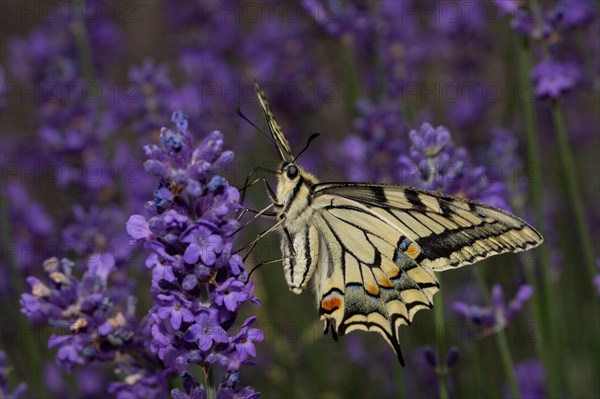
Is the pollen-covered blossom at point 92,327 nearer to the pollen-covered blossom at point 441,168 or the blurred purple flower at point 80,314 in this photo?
the blurred purple flower at point 80,314

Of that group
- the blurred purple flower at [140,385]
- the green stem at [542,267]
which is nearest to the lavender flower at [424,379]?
the green stem at [542,267]

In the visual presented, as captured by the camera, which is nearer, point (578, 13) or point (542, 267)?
point (542, 267)

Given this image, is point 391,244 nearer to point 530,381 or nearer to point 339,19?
point 530,381

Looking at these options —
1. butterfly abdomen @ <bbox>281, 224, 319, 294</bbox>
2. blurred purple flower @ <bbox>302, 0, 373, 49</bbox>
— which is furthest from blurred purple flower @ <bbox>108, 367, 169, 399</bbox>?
blurred purple flower @ <bbox>302, 0, 373, 49</bbox>

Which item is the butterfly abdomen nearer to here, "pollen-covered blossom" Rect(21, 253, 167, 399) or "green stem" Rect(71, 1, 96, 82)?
"pollen-covered blossom" Rect(21, 253, 167, 399)

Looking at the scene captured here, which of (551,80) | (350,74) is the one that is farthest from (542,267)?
(350,74)

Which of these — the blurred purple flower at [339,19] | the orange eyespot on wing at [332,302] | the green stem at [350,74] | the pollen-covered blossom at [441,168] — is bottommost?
the orange eyespot on wing at [332,302]

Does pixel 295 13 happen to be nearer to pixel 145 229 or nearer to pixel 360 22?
pixel 360 22
